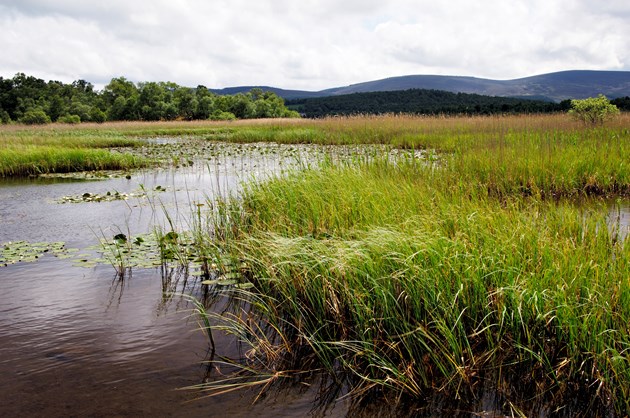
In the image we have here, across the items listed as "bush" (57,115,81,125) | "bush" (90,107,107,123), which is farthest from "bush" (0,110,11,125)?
"bush" (57,115,81,125)

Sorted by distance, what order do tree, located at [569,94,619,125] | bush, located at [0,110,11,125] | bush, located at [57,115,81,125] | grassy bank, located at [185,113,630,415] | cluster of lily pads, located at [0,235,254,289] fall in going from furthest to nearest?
1. bush, located at [0,110,11,125]
2. bush, located at [57,115,81,125]
3. tree, located at [569,94,619,125]
4. cluster of lily pads, located at [0,235,254,289]
5. grassy bank, located at [185,113,630,415]

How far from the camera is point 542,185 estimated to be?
25.1 feet

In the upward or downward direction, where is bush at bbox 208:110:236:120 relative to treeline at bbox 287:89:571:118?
downward

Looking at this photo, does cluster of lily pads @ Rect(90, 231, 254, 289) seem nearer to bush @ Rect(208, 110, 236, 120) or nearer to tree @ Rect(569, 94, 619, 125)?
tree @ Rect(569, 94, 619, 125)

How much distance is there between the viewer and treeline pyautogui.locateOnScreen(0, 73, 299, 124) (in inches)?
2195

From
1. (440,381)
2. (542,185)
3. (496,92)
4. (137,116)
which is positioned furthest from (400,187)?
(496,92)

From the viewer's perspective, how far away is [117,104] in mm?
57969

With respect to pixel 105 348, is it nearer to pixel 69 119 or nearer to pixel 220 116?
pixel 220 116

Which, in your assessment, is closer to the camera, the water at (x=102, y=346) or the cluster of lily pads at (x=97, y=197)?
the water at (x=102, y=346)

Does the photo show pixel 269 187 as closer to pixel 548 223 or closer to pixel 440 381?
pixel 548 223

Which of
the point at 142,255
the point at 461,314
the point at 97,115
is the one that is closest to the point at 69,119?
the point at 97,115

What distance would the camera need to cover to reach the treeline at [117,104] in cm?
5575

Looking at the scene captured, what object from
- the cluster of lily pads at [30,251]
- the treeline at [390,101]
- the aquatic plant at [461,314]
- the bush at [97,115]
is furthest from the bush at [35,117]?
the aquatic plant at [461,314]

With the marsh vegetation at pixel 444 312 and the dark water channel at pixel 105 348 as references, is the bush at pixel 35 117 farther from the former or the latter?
the marsh vegetation at pixel 444 312
